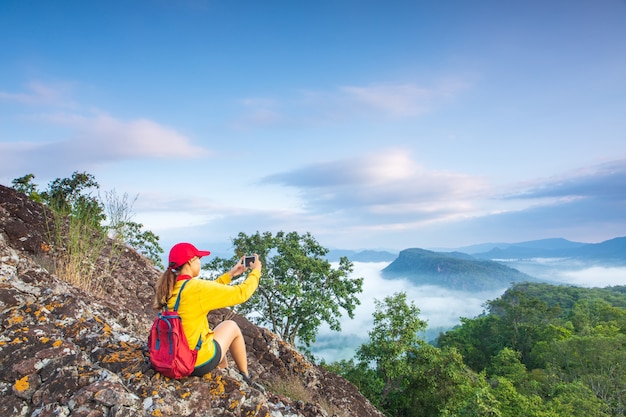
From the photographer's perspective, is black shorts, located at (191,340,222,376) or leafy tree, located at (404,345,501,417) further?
leafy tree, located at (404,345,501,417)

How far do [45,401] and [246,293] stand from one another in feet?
7.63

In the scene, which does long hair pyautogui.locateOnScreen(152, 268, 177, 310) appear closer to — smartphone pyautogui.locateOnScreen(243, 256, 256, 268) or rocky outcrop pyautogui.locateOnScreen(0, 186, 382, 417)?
smartphone pyautogui.locateOnScreen(243, 256, 256, 268)

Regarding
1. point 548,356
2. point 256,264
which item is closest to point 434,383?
point 256,264

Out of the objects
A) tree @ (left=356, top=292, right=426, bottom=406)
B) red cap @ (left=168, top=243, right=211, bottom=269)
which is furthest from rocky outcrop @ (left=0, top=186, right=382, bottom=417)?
tree @ (left=356, top=292, right=426, bottom=406)

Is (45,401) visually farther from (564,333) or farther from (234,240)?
(564,333)

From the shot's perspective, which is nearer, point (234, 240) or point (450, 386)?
point (450, 386)

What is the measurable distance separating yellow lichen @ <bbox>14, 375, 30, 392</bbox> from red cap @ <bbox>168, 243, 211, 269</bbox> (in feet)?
6.38

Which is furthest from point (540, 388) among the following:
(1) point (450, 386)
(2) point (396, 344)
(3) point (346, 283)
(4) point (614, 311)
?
(4) point (614, 311)

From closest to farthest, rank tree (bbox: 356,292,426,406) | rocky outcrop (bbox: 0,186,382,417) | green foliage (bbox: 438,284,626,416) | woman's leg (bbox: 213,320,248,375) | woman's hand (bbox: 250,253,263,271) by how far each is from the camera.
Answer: rocky outcrop (bbox: 0,186,382,417) → woman's hand (bbox: 250,253,263,271) → woman's leg (bbox: 213,320,248,375) → green foliage (bbox: 438,284,626,416) → tree (bbox: 356,292,426,406)

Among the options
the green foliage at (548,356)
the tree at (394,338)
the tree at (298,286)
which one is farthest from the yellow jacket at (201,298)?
the green foliage at (548,356)

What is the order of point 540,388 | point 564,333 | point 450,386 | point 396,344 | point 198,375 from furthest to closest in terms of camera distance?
1. point 564,333
2. point 540,388
3. point 450,386
4. point 396,344
5. point 198,375

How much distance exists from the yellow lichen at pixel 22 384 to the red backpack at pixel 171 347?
1.30m

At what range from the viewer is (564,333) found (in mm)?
44906

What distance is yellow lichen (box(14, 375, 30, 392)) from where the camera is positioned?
12.3ft
